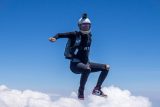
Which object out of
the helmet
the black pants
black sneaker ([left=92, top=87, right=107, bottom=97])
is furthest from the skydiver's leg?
the helmet

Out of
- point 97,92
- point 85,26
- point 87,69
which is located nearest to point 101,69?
point 87,69

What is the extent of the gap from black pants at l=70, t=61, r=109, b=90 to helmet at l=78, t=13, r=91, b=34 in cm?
143

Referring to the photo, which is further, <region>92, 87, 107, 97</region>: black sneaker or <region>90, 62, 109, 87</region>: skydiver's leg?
<region>92, 87, 107, 97</region>: black sneaker

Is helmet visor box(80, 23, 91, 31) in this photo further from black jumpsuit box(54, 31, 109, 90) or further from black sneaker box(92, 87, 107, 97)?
black sneaker box(92, 87, 107, 97)

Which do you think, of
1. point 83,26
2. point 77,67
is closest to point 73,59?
point 77,67

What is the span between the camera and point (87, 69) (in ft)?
53.9

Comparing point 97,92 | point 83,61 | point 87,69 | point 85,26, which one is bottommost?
point 97,92

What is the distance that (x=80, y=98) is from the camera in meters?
16.9

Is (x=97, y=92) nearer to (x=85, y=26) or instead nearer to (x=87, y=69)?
(x=87, y=69)

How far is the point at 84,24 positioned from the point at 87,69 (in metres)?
1.96

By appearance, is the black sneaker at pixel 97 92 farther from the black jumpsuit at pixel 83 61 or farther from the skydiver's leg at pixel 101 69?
the black jumpsuit at pixel 83 61

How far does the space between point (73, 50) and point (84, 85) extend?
1.95m

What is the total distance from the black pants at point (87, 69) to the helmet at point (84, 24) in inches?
56.5

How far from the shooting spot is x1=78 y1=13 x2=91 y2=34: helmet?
15883 mm
